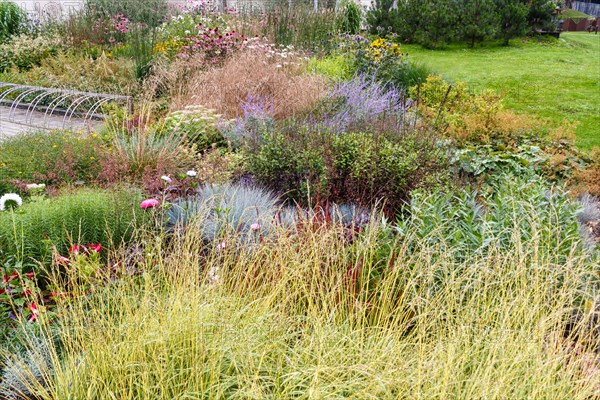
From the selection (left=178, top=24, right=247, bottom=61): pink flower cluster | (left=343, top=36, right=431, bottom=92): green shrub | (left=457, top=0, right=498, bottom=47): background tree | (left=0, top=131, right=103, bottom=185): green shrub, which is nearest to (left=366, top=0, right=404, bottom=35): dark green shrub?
(left=457, top=0, right=498, bottom=47): background tree

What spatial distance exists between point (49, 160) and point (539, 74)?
10.5m

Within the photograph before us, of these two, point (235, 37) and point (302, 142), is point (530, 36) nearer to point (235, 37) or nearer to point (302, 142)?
point (235, 37)

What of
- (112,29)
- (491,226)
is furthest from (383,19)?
(491,226)

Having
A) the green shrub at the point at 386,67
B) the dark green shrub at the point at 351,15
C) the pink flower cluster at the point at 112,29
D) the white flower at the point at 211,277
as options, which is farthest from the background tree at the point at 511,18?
the white flower at the point at 211,277

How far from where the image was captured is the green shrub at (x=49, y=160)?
17.0 feet

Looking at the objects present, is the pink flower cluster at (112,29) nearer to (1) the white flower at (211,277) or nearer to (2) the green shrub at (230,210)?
(2) the green shrub at (230,210)

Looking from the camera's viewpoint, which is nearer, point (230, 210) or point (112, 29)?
point (230, 210)

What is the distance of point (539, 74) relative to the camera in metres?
12.5

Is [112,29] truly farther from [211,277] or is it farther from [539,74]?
[211,277]

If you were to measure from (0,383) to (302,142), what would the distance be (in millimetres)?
3249

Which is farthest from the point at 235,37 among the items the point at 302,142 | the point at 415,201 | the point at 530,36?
the point at 530,36

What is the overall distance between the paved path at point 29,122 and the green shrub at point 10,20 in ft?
17.3

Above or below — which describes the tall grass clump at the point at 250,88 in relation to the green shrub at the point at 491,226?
above

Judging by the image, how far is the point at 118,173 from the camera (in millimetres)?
5383
